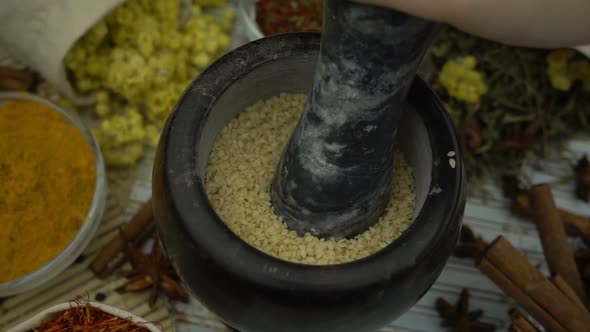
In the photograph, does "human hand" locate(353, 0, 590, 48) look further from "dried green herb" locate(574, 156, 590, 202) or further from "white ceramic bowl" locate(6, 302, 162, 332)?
"dried green herb" locate(574, 156, 590, 202)

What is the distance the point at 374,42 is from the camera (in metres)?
0.74

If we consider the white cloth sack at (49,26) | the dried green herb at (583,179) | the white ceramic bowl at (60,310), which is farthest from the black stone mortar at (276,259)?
the dried green herb at (583,179)

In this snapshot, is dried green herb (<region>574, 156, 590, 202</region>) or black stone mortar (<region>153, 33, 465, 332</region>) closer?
black stone mortar (<region>153, 33, 465, 332</region>)

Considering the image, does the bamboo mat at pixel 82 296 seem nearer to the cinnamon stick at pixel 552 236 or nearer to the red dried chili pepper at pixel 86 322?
the red dried chili pepper at pixel 86 322

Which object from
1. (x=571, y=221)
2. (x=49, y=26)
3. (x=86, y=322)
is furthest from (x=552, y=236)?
(x=49, y=26)

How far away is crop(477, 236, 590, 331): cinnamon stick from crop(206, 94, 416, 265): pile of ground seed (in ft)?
0.84

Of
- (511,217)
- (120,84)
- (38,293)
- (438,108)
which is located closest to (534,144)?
(511,217)

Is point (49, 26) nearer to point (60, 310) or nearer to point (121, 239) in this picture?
point (121, 239)

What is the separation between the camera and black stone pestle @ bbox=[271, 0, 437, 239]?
2.41 feet

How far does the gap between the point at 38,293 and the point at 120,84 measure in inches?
19.4

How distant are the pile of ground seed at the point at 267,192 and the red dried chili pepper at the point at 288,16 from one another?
52cm


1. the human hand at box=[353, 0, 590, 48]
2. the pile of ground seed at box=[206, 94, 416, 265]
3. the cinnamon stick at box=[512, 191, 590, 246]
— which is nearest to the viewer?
the human hand at box=[353, 0, 590, 48]

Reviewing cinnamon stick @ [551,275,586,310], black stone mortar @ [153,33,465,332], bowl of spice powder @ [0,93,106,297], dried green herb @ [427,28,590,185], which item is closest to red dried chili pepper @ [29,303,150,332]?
bowl of spice powder @ [0,93,106,297]

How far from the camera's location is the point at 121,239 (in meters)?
1.43
